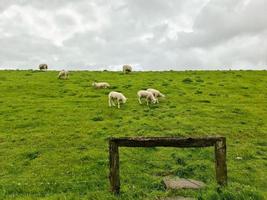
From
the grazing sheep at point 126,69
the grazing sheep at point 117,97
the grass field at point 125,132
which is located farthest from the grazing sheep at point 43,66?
the grazing sheep at point 117,97

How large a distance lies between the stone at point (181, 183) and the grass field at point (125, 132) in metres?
0.42

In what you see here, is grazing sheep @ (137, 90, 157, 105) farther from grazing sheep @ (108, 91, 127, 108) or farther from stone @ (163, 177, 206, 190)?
stone @ (163, 177, 206, 190)

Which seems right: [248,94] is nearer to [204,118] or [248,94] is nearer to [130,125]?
[204,118]

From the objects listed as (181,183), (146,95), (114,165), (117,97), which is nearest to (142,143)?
(114,165)

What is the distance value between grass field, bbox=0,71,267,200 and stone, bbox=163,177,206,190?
1.39ft

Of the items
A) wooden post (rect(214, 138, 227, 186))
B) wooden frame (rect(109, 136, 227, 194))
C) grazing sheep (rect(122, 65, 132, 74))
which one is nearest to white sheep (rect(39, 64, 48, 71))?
grazing sheep (rect(122, 65, 132, 74))

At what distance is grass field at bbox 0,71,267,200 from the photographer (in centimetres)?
1689

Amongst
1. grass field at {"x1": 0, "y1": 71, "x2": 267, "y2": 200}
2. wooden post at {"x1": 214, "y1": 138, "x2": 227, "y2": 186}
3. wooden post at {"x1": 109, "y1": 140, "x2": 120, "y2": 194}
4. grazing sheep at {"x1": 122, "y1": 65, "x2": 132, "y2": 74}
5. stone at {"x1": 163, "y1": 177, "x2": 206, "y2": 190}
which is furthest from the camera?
grazing sheep at {"x1": 122, "y1": 65, "x2": 132, "y2": 74}

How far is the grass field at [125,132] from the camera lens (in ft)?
55.4

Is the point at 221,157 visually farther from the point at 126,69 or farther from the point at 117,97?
the point at 126,69

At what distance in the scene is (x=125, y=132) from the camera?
85.7 ft

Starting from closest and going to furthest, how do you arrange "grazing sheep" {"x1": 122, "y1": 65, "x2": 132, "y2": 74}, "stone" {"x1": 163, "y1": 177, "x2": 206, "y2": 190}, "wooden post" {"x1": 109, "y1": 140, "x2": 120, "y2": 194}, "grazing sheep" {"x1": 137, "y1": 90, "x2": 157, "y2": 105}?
"wooden post" {"x1": 109, "y1": 140, "x2": 120, "y2": 194} → "stone" {"x1": 163, "y1": 177, "x2": 206, "y2": 190} → "grazing sheep" {"x1": 137, "y1": 90, "x2": 157, "y2": 105} → "grazing sheep" {"x1": 122, "y1": 65, "x2": 132, "y2": 74}

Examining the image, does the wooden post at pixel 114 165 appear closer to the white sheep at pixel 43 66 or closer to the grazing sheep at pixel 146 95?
the grazing sheep at pixel 146 95

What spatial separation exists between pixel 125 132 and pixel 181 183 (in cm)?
1006
